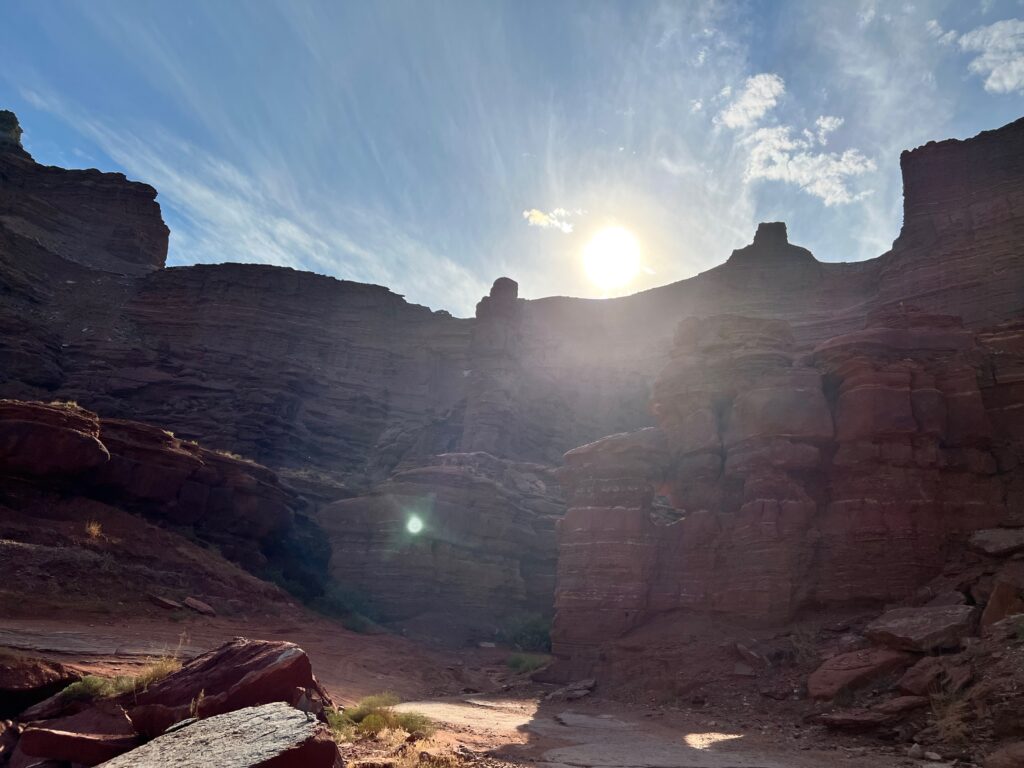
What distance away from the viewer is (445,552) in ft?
117

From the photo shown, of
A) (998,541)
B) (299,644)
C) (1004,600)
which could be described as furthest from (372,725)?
(299,644)

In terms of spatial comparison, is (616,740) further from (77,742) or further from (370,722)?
(77,742)

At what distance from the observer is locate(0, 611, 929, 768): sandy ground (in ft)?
33.4

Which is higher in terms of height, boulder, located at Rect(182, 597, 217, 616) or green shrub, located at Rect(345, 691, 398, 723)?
boulder, located at Rect(182, 597, 217, 616)

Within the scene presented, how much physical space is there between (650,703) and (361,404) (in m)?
46.2

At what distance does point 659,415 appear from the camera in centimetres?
2200

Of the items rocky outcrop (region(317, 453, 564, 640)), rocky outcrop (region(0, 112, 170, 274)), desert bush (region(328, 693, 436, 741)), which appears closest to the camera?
desert bush (region(328, 693, 436, 741))

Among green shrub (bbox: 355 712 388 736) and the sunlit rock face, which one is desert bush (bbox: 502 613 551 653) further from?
green shrub (bbox: 355 712 388 736)

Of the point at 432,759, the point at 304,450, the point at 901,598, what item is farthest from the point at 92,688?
the point at 304,450

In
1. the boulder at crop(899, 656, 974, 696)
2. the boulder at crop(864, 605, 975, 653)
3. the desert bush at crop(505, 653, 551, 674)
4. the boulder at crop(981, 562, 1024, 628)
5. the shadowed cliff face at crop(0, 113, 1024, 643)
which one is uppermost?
the shadowed cliff face at crop(0, 113, 1024, 643)

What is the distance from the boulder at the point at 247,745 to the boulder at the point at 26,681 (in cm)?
367

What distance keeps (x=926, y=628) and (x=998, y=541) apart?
3.37 meters

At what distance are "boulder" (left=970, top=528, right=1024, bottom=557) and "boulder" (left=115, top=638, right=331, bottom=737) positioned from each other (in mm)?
12994

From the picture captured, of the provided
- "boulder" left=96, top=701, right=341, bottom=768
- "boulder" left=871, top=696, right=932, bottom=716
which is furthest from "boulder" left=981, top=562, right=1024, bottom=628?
"boulder" left=96, top=701, right=341, bottom=768
